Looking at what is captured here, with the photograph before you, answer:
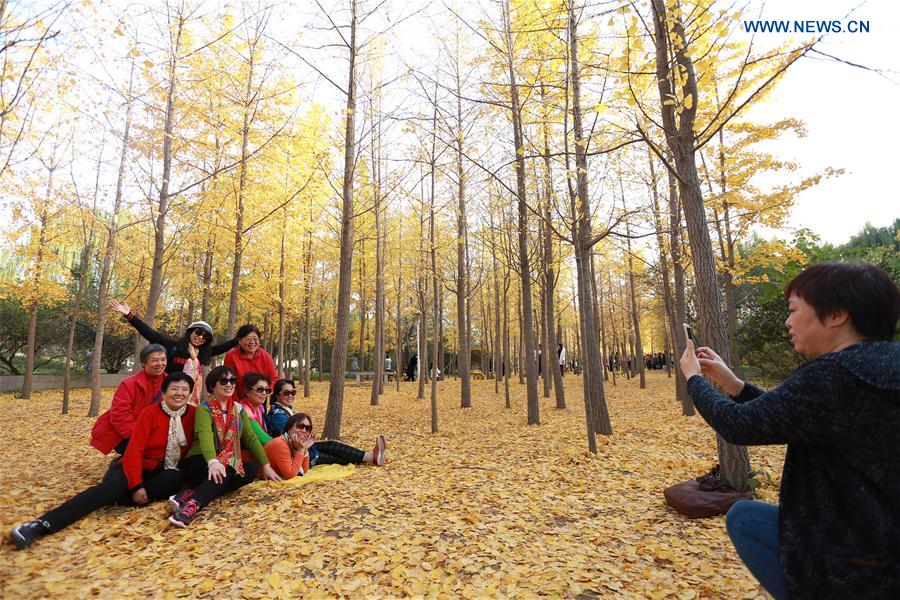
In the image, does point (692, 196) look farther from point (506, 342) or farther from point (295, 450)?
point (506, 342)

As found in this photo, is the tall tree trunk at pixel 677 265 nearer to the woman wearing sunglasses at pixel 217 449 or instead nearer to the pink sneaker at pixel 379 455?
the pink sneaker at pixel 379 455

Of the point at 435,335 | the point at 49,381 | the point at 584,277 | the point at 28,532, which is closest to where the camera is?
the point at 28,532

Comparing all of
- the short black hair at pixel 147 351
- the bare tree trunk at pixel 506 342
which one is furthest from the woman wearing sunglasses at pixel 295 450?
the bare tree trunk at pixel 506 342

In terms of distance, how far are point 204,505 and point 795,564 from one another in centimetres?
→ 419

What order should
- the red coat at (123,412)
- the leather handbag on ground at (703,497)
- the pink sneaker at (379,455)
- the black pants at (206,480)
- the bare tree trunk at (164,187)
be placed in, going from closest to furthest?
the leather handbag on ground at (703,497), the black pants at (206,480), the red coat at (123,412), the pink sneaker at (379,455), the bare tree trunk at (164,187)

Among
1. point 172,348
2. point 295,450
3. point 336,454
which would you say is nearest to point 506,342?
point 336,454

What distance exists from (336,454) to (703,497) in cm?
401

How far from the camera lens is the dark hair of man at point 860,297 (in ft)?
4.08

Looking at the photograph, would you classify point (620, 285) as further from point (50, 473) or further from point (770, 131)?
point (50, 473)

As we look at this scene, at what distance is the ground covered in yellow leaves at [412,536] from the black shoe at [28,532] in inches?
2.4

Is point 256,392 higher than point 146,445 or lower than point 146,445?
higher

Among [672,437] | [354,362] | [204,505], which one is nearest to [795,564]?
[204,505]

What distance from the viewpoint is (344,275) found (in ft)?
23.6

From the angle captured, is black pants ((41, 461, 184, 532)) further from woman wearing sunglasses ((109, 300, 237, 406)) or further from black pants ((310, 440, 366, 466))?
black pants ((310, 440, 366, 466))
